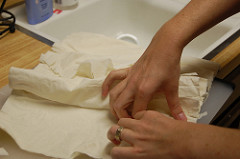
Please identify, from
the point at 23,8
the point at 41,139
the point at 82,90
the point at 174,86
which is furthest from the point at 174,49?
the point at 23,8

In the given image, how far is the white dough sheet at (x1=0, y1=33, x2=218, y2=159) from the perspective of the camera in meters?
0.48

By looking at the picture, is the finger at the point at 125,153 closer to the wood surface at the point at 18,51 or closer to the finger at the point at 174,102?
the finger at the point at 174,102

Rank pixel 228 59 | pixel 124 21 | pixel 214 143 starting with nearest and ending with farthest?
pixel 214 143 → pixel 228 59 → pixel 124 21

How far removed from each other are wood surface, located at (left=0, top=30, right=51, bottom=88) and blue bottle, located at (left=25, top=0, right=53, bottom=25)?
3.2 inches

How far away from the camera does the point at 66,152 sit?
0.46 m

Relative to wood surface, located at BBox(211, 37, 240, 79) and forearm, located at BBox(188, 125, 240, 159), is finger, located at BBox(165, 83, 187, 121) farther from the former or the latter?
wood surface, located at BBox(211, 37, 240, 79)

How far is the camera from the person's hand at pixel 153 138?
0.38 m

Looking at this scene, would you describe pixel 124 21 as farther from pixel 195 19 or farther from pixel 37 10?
pixel 195 19

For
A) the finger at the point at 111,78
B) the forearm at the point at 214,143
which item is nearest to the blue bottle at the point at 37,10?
the finger at the point at 111,78

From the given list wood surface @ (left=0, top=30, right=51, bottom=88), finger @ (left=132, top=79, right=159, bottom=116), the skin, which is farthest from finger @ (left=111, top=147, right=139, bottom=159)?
Result: wood surface @ (left=0, top=30, right=51, bottom=88)

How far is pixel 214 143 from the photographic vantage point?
1.21ft

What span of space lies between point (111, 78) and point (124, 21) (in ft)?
2.48

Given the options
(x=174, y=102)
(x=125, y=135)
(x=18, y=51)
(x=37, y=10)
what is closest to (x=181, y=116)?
(x=174, y=102)

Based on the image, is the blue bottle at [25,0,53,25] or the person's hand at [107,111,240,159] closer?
the person's hand at [107,111,240,159]
